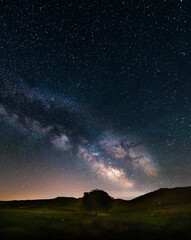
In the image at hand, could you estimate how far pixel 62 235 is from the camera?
41750 mm

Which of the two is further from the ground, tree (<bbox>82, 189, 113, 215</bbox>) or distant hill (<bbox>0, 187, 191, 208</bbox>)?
distant hill (<bbox>0, 187, 191, 208</bbox>)

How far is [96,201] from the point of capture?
79.3 m

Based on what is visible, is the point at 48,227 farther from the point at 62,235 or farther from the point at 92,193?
the point at 92,193

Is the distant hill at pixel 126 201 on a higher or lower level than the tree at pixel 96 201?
higher

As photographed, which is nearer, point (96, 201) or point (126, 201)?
point (96, 201)

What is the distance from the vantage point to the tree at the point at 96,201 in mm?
77062

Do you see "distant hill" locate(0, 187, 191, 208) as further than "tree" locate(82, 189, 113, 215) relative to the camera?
Yes

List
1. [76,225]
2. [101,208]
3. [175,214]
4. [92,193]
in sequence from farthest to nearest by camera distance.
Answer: [92,193], [101,208], [175,214], [76,225]

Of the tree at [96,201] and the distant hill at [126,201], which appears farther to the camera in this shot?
the distant hill at [126,201]

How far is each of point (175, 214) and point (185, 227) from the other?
13.2 m

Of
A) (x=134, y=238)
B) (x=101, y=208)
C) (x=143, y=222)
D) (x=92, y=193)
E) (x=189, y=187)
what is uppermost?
(x=189, y=187)

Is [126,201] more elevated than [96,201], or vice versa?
[126,201]

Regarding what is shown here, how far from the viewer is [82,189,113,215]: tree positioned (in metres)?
77.1

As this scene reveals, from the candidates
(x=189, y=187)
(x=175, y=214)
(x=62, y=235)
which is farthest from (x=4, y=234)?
(x=189, y=187)
